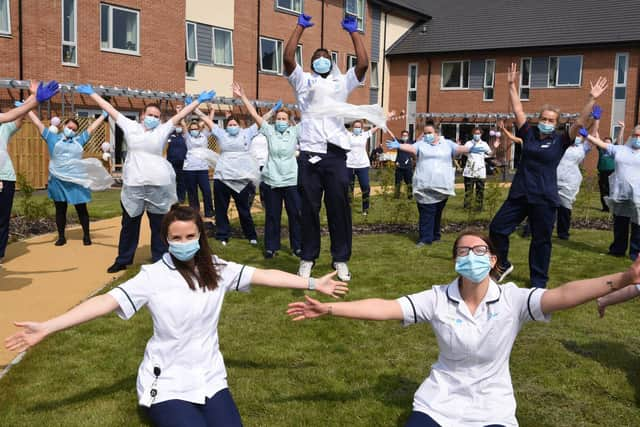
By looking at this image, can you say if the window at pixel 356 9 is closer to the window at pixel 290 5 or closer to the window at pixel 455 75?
the window at pixel 290 5

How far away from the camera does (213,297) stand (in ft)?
12.6

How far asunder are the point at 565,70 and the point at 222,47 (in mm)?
18156

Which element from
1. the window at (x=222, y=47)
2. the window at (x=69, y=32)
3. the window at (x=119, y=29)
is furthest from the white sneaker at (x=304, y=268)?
the window at (x=222, y=47)

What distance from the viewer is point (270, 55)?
29938mm

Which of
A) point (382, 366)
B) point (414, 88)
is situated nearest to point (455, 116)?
point (414, 88)

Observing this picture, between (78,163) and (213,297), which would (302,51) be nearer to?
(78,163)

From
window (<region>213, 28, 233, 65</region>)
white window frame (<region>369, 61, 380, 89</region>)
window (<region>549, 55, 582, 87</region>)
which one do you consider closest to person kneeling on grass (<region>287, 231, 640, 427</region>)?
window (<region>213, 28, 233, 65</region>)

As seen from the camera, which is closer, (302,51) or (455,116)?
(302,51)

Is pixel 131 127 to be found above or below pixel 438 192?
above

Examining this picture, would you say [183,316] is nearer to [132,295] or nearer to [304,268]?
[132,295]

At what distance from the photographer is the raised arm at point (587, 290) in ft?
10.1

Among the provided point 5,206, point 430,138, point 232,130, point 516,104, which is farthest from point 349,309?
point 430,138

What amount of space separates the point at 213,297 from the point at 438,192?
7046 mm

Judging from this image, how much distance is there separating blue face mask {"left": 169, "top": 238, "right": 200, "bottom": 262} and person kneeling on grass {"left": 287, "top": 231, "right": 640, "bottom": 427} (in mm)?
699
